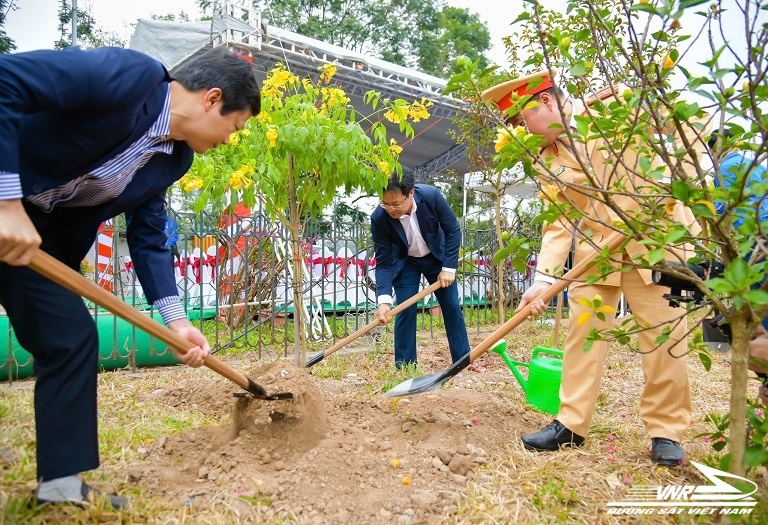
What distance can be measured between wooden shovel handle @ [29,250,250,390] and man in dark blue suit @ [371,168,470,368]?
7.05ft

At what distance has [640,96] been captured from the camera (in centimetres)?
144

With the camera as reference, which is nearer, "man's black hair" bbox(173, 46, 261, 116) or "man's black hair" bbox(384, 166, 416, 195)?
"man's black hair" bbox(173, 46, 261, 116)

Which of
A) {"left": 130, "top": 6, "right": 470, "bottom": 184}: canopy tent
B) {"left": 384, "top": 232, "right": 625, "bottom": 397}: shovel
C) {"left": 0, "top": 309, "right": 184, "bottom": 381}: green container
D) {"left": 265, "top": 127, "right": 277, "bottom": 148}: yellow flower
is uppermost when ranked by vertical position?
{"left": 130, "top": 6, "right": 470, "bottom": 184}: canopy tent

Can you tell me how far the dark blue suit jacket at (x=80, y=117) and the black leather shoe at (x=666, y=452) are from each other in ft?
7.43

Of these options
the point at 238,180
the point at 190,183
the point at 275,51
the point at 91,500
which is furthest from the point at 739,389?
the point at 275,51

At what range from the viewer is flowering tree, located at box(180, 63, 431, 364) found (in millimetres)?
3381

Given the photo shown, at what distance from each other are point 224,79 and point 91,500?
1.46 metres

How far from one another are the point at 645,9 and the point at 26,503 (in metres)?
2.28

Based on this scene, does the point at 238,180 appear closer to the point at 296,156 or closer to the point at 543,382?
the point at 296,156

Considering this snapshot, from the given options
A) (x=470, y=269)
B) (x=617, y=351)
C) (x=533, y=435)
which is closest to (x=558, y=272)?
(x=533, y=435)

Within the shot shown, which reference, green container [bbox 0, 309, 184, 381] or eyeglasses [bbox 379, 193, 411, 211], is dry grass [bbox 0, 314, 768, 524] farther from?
eyeglasses [bbox 379, 193, 411, 211]

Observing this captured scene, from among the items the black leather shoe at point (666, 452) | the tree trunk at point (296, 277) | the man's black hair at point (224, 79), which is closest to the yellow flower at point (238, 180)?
the tree trunk at point (296, 277)

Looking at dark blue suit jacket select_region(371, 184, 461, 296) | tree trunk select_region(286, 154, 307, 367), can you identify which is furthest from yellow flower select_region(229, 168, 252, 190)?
dark blue suit jacket select_region(371, 184, 461, 296)

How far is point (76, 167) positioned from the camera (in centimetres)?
184
